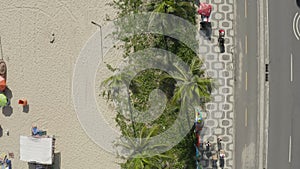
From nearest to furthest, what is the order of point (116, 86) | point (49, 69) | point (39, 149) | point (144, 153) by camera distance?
point (144, 153) → point (39, 149) → point (116, 86) → point (49, 69)

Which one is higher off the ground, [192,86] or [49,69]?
[49,69]

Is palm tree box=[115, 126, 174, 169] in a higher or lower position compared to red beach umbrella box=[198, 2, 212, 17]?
lower

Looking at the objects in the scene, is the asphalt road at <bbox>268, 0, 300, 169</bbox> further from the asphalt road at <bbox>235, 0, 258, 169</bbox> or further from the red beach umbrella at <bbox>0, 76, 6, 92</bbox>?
the red beach umbrella at <bbox>0, 76, 6, 92</bbox>

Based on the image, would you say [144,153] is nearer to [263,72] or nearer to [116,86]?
[116,86]

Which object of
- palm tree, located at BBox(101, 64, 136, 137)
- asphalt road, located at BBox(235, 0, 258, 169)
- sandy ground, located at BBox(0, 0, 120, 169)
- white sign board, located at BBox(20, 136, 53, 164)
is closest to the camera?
asphalt road, located at BBox(235, 0, 258, 169)

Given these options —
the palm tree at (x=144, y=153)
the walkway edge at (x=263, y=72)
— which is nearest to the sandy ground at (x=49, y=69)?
the palm tree at (x=144, y=153)

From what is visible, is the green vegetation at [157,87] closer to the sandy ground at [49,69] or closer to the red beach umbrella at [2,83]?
the sandy ground at [49,69]

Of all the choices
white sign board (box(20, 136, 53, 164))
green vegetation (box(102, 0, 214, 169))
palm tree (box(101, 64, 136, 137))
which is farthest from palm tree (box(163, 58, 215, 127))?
white sign board (box(20, 136, 53, 164))

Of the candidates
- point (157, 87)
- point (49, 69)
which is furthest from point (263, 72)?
point (49, 69)
